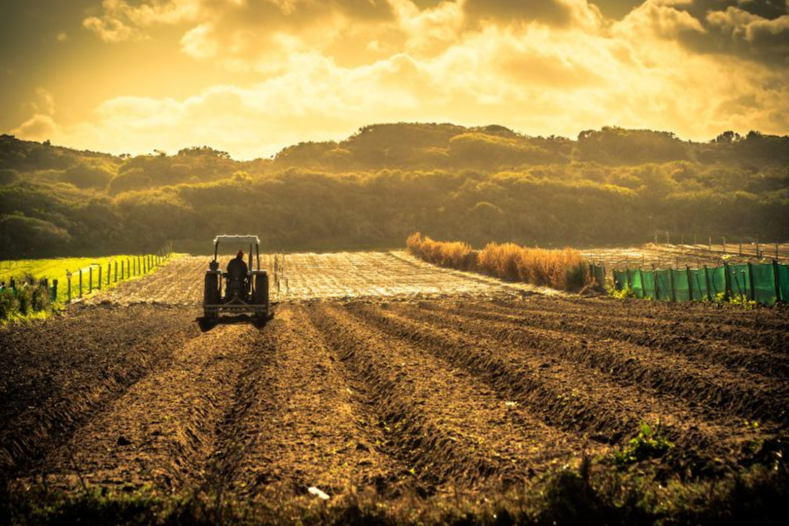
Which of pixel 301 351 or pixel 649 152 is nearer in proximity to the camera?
pixel 301 351

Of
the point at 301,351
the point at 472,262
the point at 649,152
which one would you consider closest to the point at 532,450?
the point at 301,351

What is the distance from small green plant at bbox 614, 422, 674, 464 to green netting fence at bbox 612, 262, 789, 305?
14202mm

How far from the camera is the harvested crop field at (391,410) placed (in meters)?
6.61

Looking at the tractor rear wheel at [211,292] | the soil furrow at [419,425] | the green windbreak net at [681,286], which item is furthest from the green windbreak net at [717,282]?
the tractor rear wheel at [211,292]

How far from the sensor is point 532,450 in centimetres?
746

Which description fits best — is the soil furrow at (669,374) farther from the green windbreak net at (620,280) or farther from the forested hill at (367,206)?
the forested hill at (367,206)

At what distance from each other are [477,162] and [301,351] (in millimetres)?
130107

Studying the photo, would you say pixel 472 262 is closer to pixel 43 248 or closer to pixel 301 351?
pixel 301 351

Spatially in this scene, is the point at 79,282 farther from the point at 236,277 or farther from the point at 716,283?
the point at 716,283

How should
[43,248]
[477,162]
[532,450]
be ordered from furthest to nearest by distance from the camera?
[477,162] → [43,248] → [532,450]

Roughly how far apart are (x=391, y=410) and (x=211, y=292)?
460 inches

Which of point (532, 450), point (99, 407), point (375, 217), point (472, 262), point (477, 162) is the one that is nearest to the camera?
point (532, 450)

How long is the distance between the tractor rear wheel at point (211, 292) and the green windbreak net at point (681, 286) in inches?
612

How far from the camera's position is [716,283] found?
2214 cm
